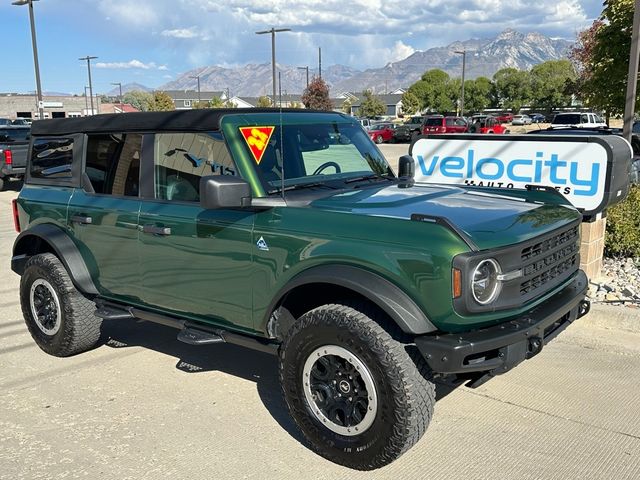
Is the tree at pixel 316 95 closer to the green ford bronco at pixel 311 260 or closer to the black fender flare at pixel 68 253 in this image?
the black fender flare at pixel 68 253

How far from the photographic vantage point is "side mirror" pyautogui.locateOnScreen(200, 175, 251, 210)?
11.3ft

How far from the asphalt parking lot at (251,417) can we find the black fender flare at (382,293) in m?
0.88

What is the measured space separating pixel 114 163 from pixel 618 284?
16.5 feet

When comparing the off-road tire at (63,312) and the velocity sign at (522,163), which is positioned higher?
the velocity sign at (522,163)

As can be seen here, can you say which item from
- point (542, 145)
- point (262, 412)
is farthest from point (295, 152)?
point (542, 145)

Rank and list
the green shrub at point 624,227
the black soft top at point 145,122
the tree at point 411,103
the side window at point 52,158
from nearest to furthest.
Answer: the black soft top at point 145,122 < the side window at point 52,158 < the green shrub at point 624,227 < the tree at point 411,103

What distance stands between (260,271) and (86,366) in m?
2.21

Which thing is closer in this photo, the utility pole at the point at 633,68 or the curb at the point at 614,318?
the curb at the point at 614,318

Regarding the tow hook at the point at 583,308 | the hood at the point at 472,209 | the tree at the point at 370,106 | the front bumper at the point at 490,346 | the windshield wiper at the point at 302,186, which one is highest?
the tree at the point at 370,106

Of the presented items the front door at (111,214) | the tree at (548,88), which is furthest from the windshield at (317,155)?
the tree at (548,88)

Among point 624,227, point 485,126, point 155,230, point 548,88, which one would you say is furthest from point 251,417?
point 548,88

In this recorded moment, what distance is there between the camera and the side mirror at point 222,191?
3.44 metres

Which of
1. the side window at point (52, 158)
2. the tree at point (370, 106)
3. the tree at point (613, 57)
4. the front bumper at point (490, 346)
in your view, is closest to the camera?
the front bumper at point (490, 346)

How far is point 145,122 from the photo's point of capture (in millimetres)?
4465
